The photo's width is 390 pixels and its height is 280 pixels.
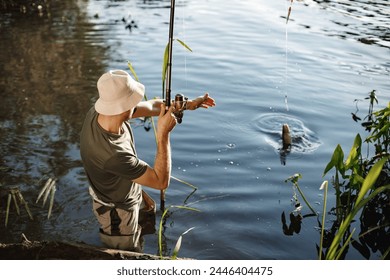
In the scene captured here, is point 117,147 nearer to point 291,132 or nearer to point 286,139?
point 286,139

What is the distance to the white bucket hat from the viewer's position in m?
3.25

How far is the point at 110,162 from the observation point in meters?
3.29

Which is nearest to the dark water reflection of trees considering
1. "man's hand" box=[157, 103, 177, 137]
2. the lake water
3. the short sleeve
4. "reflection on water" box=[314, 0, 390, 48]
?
the lake water

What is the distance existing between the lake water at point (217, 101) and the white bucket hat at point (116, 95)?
1864 millimetres

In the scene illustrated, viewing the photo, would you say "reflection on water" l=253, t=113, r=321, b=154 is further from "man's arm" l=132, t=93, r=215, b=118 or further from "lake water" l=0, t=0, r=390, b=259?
"man's arm" l=132, t=93, r=215, b=118

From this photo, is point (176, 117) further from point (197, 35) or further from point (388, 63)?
point (197, 35)

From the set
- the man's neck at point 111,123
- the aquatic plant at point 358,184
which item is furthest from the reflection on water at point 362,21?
the man's neck at point 111,123

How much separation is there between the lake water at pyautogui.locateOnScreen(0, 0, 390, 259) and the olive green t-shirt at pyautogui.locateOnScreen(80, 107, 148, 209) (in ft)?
4.22

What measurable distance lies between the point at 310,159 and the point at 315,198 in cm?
94

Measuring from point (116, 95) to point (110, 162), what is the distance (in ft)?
1.38

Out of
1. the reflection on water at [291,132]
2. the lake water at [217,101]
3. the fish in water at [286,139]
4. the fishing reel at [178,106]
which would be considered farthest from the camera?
the reflection on water at [291,132]

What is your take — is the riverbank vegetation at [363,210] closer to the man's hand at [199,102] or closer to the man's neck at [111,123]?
the man's hand at [199,102]

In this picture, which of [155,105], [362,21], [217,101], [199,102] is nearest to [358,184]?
[199,102]

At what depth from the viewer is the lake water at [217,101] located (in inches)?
202
